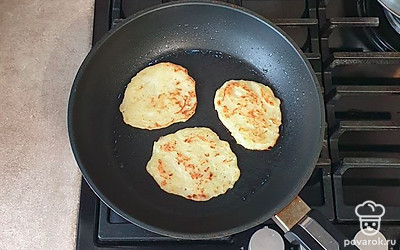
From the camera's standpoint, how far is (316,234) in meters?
0.77

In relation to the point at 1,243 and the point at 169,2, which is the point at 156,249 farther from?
the point at 169,2

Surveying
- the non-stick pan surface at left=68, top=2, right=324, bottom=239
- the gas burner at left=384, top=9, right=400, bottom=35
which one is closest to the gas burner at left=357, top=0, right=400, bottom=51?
the gas burner at left=384, top=9, right=400, bottom=35

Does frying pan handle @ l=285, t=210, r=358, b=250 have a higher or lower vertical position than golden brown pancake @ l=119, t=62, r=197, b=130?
lower

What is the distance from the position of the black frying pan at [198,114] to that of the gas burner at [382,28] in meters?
0.18

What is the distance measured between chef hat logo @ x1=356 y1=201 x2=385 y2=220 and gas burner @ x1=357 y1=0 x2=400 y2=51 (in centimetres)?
32

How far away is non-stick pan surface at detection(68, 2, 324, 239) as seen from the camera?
87cm

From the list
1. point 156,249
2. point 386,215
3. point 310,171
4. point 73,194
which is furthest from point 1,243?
point 386,215

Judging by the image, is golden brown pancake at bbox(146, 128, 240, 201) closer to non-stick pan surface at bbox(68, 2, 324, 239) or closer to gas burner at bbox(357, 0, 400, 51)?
non-stick pan surface at bbox(68, 2, 324, 239)

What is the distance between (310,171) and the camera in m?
0.84

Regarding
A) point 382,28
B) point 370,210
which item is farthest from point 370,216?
point 382,28

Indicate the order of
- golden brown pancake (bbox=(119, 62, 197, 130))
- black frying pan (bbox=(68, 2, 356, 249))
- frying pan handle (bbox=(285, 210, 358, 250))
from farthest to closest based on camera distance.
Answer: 1. golden brown pancake (bbox=(119, 62, 197, 130))
2. black frying pan (bbox=(68, 2, 356, 249))
3. frying pan handle (bbox=(285, 210, 358, 250))

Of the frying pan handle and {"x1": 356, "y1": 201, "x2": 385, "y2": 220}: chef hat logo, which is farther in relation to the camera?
{"x1": 356, "y1": 201, "x2": 385, "y2": 220}: chef hat logo

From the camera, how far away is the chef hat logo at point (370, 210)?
2.87 ft

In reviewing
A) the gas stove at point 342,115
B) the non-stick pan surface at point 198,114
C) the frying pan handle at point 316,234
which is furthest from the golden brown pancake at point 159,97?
the frying pan handle at point 316,234
